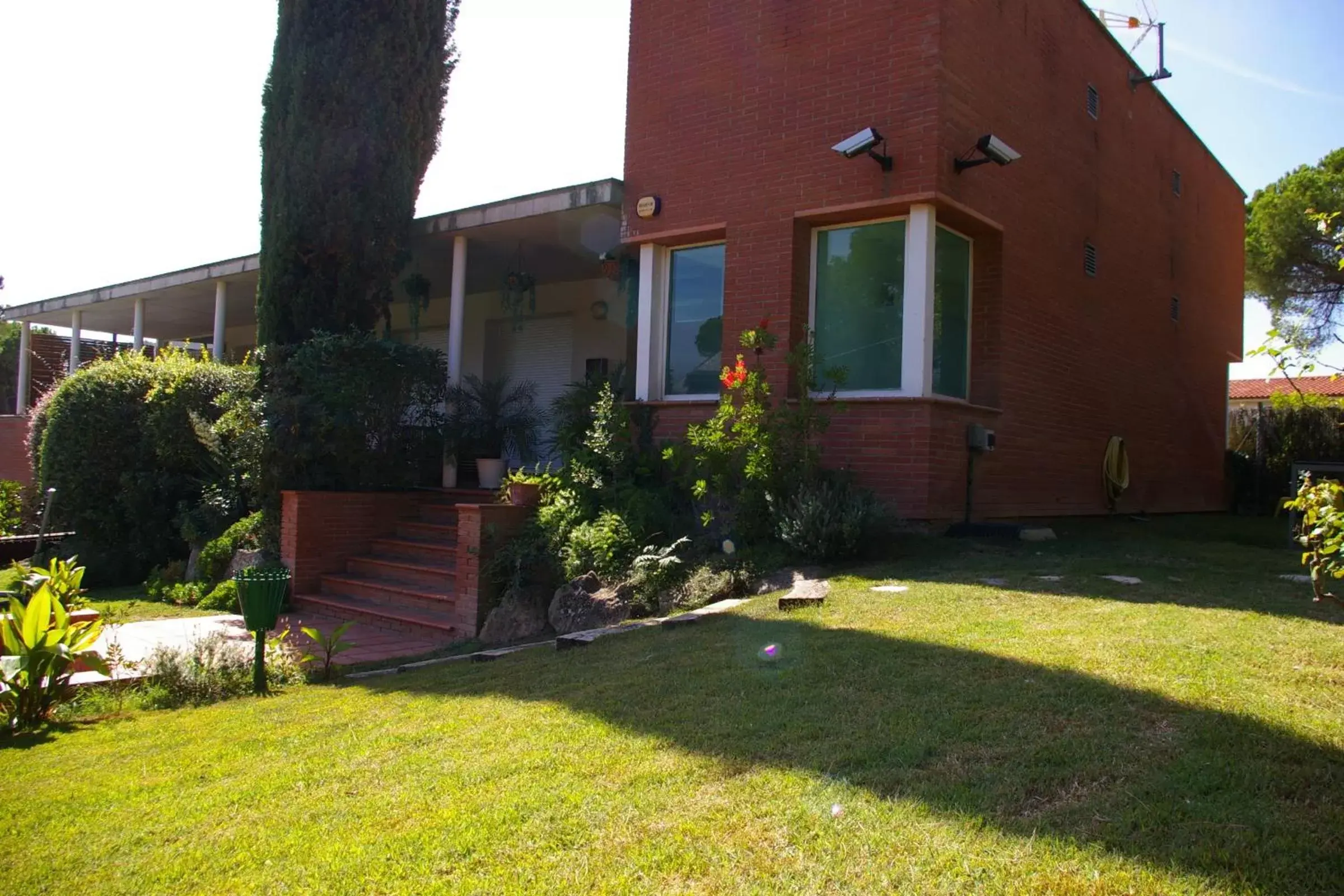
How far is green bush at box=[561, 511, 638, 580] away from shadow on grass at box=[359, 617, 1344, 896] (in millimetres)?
2410

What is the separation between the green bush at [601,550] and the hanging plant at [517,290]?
5886 mm

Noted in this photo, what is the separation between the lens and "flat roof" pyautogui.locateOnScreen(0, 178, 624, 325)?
10188 millimetres

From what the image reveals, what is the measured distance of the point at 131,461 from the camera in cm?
1117

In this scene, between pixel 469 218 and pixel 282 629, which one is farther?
pixel 469 218

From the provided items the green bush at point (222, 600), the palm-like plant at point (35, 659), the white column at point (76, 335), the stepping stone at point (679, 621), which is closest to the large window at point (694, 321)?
the stepping stone at point (679, 621)

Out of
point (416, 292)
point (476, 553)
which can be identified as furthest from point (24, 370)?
point (476, 553)

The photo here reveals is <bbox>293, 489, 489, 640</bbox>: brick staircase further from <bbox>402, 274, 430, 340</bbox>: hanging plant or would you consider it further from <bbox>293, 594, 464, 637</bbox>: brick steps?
<bbox>402, 274, 430, 340</bbox>: hanging plant

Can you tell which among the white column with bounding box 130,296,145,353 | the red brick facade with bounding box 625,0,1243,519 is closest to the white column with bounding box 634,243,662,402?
the red brick facade with bounding box 625,0,1243,519

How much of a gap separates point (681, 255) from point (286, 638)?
5.40 metres

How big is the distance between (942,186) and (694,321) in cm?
288

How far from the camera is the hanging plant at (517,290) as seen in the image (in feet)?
41.8

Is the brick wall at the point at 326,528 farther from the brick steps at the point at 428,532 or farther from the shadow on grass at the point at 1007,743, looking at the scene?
the shadow on grass at the point at 1007,743

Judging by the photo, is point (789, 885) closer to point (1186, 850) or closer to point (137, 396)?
point (1186, 850)

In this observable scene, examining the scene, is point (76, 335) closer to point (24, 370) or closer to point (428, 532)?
point (24, 370)
